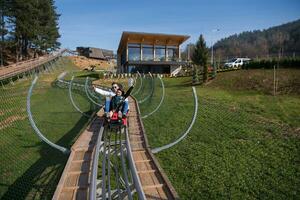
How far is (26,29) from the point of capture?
45719mm

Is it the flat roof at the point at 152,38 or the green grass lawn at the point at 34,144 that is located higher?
the flat roof at the point at 152,38

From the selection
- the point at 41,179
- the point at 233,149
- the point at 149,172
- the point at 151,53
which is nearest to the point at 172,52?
the point at 151,53

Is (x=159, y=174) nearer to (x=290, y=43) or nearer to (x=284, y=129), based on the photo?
(x=284, y=129)

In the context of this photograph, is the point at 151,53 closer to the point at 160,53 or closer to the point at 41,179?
the point at 160,53

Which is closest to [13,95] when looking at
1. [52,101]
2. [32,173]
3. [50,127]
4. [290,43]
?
[52,101]

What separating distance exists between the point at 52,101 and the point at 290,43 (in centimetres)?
7300

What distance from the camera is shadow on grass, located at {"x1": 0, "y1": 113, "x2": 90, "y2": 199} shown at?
6.85 m

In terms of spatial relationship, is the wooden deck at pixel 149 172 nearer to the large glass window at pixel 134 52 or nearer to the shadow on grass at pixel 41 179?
the shadow on grass at pixel 41 179

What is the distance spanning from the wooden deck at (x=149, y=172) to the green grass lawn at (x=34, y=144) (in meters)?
2.28

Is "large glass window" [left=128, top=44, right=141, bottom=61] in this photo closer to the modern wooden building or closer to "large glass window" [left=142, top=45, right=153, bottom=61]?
the modern wooden building

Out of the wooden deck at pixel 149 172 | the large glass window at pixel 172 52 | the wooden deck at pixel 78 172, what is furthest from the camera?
the large glass window at pixel 172 52

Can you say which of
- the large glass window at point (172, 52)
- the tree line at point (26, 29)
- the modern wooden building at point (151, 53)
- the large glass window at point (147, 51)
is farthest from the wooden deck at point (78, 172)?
the tree line at point (26, 29)

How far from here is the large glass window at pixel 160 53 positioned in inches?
1625

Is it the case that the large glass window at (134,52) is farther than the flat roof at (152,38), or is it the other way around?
the large glass window at (134,52)
